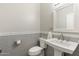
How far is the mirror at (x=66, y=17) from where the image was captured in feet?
4.99

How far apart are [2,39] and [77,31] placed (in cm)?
162

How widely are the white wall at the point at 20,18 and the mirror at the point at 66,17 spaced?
415 mm

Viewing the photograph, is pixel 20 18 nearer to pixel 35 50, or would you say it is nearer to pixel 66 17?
pixel 35 50

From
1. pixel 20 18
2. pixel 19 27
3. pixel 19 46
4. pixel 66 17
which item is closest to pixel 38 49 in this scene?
pixel 19 46

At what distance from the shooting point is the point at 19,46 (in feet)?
6.65

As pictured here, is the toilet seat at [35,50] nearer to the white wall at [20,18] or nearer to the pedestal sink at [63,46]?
the pedestal sink at [63,46]

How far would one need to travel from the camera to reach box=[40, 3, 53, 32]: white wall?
192cm

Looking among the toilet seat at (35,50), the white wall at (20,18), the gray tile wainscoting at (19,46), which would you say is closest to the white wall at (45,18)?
the white wall at (20,18)

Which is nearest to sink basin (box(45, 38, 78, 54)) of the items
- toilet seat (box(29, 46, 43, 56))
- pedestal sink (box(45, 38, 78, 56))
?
pedestal sink (box(45, 38, 78, 56))

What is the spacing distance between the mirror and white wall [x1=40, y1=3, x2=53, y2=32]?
0.38 feet

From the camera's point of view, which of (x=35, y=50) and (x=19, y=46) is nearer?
(x=35, y=50)

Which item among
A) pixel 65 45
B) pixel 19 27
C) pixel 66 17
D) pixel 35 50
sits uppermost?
pixel 66 17

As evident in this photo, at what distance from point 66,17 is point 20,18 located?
3.39ft

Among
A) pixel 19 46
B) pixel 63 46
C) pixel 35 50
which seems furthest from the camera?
pixel 19 46
